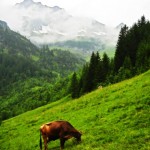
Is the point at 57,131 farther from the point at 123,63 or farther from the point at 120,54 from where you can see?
the point at 120,54

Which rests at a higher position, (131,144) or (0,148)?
(131,144)

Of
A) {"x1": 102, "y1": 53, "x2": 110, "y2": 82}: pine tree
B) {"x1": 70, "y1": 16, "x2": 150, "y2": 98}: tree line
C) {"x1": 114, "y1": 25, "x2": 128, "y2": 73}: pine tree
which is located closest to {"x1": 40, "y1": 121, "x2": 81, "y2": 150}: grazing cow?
{"x1": 70, "y1": 16, "x2": 150, "y2": 98}: tree line

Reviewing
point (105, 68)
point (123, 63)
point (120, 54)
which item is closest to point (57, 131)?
point (123, 63)

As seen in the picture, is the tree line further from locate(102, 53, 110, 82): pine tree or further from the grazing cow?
the grazing cow

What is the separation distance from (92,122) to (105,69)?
66.0 meters

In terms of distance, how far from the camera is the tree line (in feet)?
290

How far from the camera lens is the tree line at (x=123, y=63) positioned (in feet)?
290

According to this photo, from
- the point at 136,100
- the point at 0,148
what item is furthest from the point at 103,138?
the point at 0,148

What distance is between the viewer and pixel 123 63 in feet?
311

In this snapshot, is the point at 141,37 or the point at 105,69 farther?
the point at 141,37

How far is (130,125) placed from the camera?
92.8ft

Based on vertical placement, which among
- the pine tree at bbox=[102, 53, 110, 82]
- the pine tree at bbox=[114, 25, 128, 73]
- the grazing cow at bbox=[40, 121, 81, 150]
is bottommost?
the grazing cow at bbox=[40, 121, 81, 150]

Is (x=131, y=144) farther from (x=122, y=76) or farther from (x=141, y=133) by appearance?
(x=122, y=76)

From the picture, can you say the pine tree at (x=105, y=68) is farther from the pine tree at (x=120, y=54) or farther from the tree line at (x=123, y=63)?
the pine tree at (x=120, y=54)
